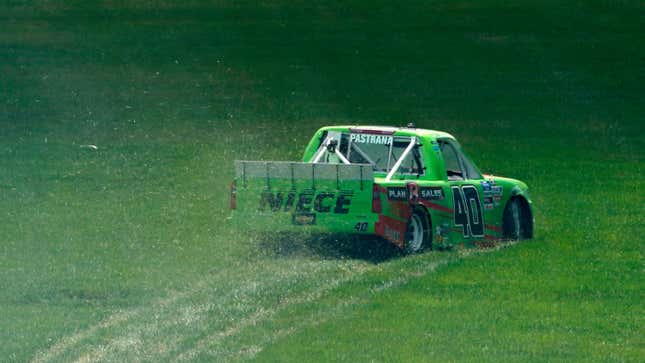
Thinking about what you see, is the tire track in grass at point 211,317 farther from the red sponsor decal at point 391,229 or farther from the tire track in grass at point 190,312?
the red sponsor decal at point 391,229

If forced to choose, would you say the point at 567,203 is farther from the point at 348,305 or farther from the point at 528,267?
the point at 348,305

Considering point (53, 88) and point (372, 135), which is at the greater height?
point (372, 135)

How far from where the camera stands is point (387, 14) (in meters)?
57.2

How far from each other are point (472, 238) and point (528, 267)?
6.31 feet

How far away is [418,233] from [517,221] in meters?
2.29

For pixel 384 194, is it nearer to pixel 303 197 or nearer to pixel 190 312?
pixel 303 197

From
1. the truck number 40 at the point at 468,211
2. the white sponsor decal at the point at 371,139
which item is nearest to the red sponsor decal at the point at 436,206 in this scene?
the truck number 40 at the point at 468,211

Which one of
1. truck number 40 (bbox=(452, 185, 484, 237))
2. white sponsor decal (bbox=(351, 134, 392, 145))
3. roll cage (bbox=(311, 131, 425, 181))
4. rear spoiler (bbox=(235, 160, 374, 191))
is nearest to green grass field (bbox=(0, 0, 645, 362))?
truck number 40 (bbox=(452, 185, 484, 237))

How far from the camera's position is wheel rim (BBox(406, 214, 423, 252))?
1709cm

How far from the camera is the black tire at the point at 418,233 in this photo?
17047 millimetres

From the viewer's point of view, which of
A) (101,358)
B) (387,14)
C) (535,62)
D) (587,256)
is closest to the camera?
(101,358)

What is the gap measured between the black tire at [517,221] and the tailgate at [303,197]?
123 inches

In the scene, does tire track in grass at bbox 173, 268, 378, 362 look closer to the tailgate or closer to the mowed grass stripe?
the mowed grass stripe

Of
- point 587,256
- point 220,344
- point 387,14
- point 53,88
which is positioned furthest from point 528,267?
point 387,14
